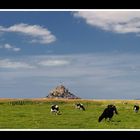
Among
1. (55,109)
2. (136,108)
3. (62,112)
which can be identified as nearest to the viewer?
(55,109)

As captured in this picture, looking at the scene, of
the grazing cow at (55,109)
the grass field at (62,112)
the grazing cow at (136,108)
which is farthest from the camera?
the grazing cow at (136,108)

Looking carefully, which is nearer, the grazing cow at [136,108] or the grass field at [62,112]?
the grass field at [62,112]

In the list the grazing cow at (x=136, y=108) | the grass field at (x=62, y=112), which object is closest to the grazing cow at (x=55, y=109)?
the grass field at (x=62, y=112)

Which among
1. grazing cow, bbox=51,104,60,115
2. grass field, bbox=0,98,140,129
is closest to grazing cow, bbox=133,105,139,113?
grass field, bbox=0,98,140,129

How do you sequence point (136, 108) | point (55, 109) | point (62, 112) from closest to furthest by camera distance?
point (55, 109), point (136, 108), point (62, 112)

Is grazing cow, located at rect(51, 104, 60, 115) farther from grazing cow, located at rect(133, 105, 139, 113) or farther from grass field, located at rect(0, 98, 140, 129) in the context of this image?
grazing cow, located at rect(133, 105, 139, 113)

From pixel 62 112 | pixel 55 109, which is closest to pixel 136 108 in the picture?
pixel 62 112

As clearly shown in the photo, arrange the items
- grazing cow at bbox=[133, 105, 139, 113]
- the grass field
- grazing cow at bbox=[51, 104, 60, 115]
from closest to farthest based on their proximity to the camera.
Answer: the grass field < grazing cow at bbox=[51, 104, 60, 115] < grazing cow at bbox=[133, 105, 139, 113]

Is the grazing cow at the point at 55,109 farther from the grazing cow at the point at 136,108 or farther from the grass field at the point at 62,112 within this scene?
the grazing cow at the point at 136,108

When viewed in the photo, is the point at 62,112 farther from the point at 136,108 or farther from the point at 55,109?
the point at 136,108

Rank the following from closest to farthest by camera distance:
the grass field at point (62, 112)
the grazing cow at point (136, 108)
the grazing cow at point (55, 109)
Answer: the grass field at point (62, 112) → the grazing cow at point (55, 109) → the grazing cow at point (136, 108)
